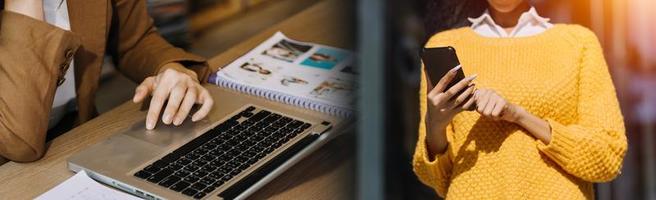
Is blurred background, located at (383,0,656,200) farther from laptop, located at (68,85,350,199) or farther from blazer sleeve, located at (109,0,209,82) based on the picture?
blazer sleeve, located at (109,0,209,82)

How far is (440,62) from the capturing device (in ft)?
3.17

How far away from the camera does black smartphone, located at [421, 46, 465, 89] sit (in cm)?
96

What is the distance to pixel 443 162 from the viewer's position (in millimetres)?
1094

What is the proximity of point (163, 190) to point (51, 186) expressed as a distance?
6.5 inches

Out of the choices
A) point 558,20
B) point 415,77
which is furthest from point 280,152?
point 558,20

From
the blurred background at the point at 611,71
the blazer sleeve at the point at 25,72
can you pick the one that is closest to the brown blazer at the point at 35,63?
the blazer sleeve at the point at 25,72

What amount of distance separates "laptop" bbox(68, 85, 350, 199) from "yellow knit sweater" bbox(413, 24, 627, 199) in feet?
0.57

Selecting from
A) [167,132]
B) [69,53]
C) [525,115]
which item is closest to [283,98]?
[167,132]

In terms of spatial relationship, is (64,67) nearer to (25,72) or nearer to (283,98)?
(25,72)

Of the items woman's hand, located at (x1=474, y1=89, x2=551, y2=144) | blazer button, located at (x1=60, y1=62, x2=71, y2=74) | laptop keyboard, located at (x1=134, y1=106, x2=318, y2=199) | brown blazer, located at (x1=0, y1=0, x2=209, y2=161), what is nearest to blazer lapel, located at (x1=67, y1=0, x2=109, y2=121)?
brown blazer, located at (x1=0, y1=0, x2=209, y2=161)

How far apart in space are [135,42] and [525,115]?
754mm

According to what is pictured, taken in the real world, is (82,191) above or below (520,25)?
below

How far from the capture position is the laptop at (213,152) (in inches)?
42.3

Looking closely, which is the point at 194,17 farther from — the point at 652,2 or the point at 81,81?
the point at 652,2
